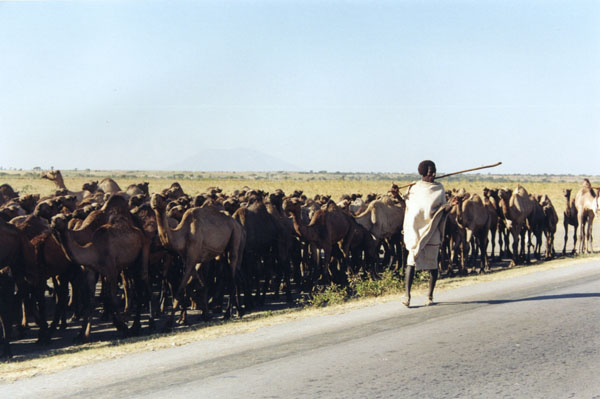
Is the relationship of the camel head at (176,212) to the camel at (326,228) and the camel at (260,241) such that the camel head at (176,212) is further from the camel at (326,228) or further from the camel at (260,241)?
the camel at (326,228)

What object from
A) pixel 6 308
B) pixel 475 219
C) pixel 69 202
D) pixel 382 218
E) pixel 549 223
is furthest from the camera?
pixel 549 223

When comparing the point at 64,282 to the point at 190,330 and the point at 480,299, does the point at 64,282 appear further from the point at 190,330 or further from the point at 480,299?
the point at 480,299

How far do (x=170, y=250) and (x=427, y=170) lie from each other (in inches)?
180

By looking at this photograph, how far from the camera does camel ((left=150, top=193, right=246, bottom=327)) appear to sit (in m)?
11.8

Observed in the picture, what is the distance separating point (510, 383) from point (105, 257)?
21.8ft

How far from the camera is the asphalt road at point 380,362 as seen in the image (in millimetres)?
6996

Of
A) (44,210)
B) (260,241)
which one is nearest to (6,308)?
(44,210)

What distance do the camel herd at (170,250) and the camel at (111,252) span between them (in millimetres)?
16

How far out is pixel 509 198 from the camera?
21.5 m

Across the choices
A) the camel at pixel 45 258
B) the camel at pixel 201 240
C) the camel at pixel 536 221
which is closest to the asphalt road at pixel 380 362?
the camel at pixel 201 240

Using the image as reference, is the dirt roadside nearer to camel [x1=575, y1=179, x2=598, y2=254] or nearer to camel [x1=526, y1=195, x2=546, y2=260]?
camel [x1=526, y1=195, x2=546, y2=260]

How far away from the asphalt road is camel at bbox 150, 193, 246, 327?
8.40 ft

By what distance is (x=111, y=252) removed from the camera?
11195 mm

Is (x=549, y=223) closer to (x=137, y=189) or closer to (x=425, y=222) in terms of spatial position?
(x=425, y=222)
